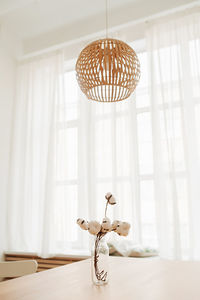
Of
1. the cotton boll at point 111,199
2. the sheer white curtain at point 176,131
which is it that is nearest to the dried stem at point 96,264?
the cotton boll at point 111,199

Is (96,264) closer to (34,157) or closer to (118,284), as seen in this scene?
(118,284)

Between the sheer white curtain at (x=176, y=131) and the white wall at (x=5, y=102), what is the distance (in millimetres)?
1952

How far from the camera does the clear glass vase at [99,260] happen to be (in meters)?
1.26

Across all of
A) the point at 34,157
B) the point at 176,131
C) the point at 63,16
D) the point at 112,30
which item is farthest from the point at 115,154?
the point at 63,16

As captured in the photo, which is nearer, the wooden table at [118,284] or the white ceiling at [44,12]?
the wooden table at [118,284]

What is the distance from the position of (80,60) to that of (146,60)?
74.0 inches

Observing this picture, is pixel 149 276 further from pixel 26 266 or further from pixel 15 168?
pixel 15 168

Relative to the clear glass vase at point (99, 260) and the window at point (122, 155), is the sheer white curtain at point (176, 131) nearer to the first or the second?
the window at point (122, 155)

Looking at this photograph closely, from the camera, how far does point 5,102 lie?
3930 millimetres

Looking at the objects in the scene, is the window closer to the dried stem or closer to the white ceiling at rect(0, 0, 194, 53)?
the white ceiling at rect(0, 0, 194, 53)

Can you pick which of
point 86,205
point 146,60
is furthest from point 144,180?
point 146,60

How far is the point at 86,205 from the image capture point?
329 cm

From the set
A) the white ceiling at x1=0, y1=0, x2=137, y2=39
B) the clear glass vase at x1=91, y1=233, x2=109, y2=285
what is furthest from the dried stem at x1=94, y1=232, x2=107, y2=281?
the white ceiling at x1=0, y1=0, x2=137, y2=39

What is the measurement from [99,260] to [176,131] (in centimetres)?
194
